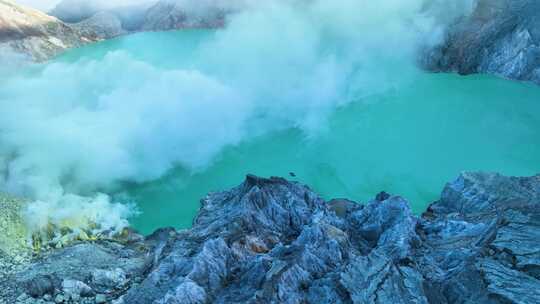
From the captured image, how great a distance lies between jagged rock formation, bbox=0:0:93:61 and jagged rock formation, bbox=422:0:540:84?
3205 inches

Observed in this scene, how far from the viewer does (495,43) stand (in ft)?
193

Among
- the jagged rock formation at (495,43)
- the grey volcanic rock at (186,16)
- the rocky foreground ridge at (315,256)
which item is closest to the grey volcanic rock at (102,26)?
the grey volcanic rock at (186,16)

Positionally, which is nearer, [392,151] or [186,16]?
[392,151]

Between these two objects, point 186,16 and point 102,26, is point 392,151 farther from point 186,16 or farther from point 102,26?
point 102,26

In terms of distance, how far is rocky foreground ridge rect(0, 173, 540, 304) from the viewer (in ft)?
67.7

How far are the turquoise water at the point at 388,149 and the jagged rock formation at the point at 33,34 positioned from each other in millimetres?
72769

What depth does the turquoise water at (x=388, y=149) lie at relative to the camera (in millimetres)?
41500

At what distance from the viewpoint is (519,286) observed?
1886 cm

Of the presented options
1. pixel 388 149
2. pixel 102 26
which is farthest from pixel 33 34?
pixel 388 149

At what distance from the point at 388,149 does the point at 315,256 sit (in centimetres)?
2606

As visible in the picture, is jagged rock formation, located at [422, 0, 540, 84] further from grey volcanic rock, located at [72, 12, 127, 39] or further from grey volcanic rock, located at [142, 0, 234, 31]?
grey volcanic rock, located at [72, 12, 127, 39]

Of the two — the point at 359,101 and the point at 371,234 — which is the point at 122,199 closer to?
the point at 371,234

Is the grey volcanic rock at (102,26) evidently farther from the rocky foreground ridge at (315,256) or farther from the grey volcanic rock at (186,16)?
the rocky foreground ridge at (315,256)

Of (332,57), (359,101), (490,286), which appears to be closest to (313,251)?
(490,286)
